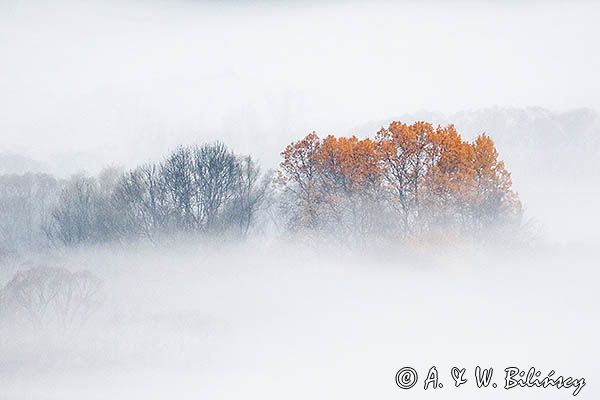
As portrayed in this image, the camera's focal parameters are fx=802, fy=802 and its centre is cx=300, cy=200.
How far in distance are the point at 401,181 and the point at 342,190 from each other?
357 centimetres

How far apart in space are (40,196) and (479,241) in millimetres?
48515

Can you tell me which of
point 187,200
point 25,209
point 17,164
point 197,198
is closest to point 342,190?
point 197,198

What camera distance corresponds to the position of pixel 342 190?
45.9m

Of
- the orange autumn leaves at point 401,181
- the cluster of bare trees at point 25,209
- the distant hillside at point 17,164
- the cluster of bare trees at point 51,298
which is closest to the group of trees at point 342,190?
the orange autumn leaves at point 401,181

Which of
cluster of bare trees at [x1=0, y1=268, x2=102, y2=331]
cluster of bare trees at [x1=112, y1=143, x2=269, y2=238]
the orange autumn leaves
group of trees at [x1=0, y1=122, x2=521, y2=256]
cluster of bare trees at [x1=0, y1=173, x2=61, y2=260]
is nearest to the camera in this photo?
cluster of bare trees at [x1=0, y1=268, x2=102, y2=331]

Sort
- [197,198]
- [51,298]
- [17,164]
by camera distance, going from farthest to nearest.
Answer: [17,164]
[197,198]
[51,298]

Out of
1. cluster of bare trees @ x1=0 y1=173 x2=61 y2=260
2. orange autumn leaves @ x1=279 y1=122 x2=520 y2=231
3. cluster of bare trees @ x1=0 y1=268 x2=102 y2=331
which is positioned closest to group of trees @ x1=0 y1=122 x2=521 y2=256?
orange autumn leaves @ x1=279 y1=122 x2=520 y2=231

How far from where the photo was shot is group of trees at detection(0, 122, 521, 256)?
43.7 metres

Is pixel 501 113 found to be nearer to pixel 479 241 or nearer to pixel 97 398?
pixel 479 241

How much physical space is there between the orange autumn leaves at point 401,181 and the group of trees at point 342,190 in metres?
0.05

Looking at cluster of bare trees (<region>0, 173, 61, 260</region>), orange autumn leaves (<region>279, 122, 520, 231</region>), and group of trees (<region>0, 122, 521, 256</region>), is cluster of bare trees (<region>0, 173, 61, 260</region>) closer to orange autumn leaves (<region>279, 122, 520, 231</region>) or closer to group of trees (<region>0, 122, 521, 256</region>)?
group of trees (<region>0, 122, 521, 256</region>)

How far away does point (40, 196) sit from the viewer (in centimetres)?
7794

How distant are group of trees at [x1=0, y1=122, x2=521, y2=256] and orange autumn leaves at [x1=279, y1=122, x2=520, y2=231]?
0.05 meters

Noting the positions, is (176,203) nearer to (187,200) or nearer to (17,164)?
(187,200)
